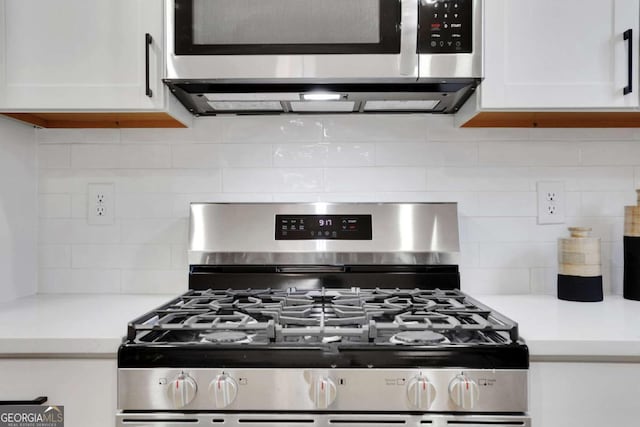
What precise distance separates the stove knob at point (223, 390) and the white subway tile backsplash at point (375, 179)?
2.72 ft

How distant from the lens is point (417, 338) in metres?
1.06

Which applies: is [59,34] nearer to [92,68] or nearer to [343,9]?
[92,68]

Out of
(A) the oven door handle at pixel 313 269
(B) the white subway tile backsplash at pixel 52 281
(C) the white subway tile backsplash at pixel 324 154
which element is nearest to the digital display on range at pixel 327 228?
(A) the oven door handle at pixel 313 269

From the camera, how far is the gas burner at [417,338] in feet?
3.42

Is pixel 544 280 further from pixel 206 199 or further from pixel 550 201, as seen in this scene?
pixel 206 199

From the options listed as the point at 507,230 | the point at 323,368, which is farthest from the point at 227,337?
the point at 507,230

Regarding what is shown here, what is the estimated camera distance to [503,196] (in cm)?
166

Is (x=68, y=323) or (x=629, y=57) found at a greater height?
(x=629, y=57)

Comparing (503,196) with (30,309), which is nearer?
(30,309)

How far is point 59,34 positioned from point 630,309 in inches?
69.9

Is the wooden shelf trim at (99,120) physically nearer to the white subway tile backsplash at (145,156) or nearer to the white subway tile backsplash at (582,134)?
the white subway tile backsplash at (145,156)

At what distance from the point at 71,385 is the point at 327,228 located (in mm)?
836

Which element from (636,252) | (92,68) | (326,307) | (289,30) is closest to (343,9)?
(289,30)

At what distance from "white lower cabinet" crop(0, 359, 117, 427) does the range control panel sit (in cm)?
112
